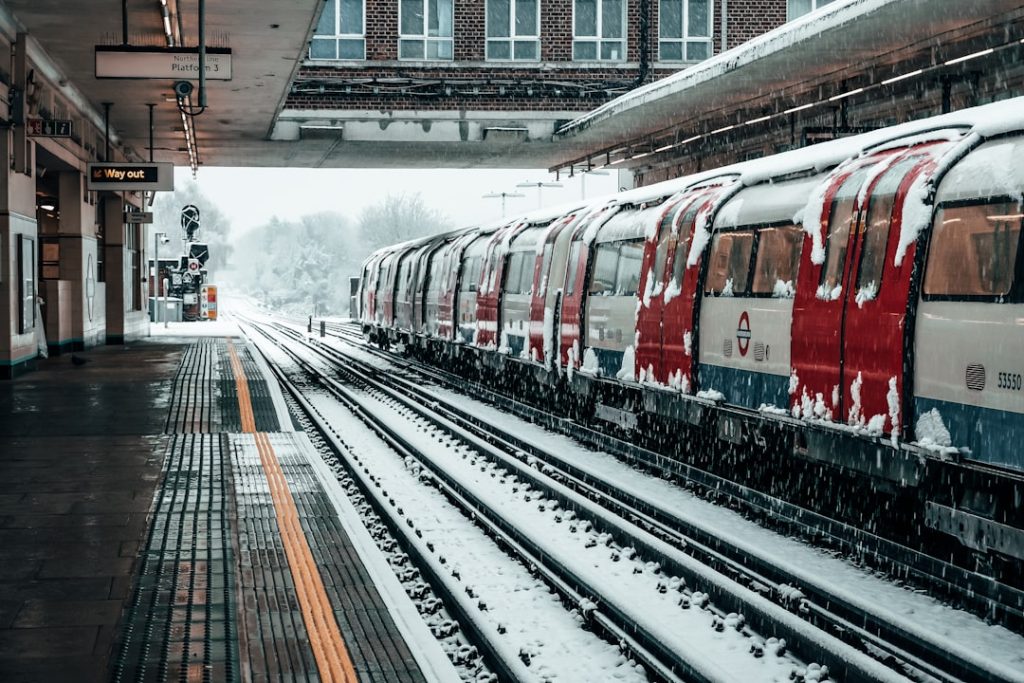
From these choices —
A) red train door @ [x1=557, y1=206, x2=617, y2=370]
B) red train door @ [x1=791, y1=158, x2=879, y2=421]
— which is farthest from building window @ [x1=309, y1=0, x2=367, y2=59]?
red train door @ [x1=791, y1=158, x2=879, y2=421]

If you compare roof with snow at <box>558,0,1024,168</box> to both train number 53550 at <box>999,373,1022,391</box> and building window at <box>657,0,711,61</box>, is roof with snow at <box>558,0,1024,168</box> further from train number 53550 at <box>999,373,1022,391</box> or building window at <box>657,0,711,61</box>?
building window at <box>657,0,711,61</box>

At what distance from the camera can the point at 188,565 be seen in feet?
24.4

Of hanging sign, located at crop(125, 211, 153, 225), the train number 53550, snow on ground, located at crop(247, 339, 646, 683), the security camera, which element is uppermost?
the security camera

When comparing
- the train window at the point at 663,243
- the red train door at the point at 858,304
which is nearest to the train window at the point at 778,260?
the red train door at the point at 858,304

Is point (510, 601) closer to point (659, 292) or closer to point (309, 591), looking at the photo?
point (309, 591)

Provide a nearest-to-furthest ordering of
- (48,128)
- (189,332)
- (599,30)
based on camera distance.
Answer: (48,128), (599,30), (189,332)

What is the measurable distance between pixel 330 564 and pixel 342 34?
1024 inches

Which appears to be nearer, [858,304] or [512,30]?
[858,304]

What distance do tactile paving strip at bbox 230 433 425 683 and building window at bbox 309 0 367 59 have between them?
21070 mm

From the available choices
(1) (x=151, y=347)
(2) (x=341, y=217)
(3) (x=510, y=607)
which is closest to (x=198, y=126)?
(1) (x=151, y=347)

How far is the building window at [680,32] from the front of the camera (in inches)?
1288

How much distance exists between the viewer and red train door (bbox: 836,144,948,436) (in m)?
7.77

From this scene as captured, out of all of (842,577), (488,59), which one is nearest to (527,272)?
(842,577)

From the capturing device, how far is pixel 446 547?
27.7 feet
